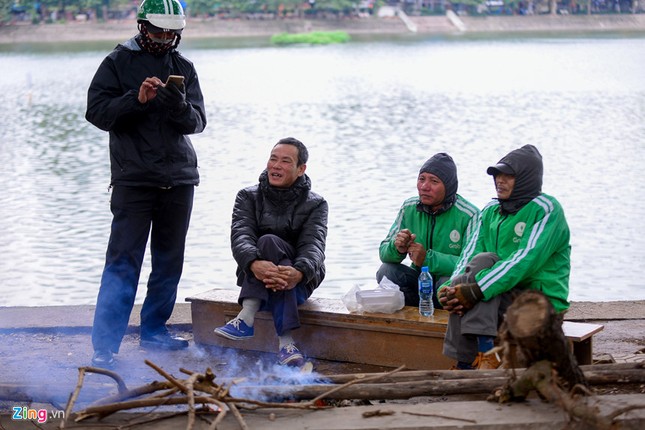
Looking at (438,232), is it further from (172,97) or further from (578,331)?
(172,97)

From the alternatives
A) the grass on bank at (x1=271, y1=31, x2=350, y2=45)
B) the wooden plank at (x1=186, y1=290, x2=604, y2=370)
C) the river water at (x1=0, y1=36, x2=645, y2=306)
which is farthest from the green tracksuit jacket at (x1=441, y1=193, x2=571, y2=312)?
the grass on bank at (x1=271, y1=31, x2=350, y2=45)

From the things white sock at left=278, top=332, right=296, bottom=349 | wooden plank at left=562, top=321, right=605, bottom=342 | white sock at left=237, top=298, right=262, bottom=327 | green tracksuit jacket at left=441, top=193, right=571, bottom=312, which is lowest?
white sock at left=278, top=332, right=296, bottom=349

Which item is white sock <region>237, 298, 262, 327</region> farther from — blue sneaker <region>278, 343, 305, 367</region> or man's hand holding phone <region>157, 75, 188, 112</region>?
man's hand holding phone <region>157, 75, 188, 112</region>

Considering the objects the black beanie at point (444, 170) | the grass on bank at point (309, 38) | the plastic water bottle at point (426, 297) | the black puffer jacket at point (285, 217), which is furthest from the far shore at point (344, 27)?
the plastic water bottle at point (426, 297)

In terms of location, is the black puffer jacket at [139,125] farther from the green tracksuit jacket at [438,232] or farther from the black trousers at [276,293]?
the green tracksuit jacket at [438,232]

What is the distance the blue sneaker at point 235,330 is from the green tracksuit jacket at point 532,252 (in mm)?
1157

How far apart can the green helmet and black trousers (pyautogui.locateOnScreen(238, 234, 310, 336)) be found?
3.89 ft

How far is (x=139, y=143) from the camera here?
203 inches

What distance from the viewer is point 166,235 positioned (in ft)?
17.6

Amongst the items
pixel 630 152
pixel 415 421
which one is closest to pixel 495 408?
pixel 415 421

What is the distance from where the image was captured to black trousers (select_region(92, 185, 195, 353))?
5160mm

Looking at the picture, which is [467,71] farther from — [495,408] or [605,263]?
[495,408]

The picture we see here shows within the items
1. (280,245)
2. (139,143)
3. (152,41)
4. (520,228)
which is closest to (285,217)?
(280,245)

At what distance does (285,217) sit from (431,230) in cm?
80
